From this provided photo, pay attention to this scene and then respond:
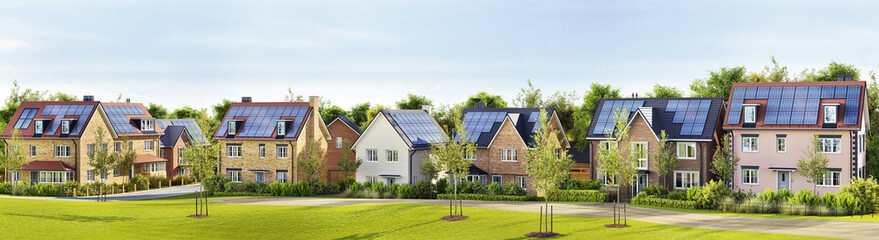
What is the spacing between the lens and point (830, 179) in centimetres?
5534

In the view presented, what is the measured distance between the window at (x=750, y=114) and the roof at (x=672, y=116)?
7.20 feet

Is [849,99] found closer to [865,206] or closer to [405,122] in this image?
[865,206]

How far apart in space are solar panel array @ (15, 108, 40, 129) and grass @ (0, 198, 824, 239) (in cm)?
2384

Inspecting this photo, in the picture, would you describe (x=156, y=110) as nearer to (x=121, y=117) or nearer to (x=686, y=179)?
(x=121, y=117)

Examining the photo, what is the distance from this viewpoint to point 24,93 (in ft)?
393

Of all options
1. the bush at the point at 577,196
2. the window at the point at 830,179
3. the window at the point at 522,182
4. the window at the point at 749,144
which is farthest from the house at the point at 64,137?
the window at the point at 830,179

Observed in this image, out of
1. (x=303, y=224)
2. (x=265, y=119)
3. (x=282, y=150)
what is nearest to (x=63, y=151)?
(x=265, y=119)

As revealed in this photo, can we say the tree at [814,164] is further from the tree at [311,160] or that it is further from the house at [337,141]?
the house at [337,141]

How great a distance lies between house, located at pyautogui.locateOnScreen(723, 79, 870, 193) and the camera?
5509 cm

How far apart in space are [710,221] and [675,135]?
17.9m

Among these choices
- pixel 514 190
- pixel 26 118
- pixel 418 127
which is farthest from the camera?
pixel 26 118

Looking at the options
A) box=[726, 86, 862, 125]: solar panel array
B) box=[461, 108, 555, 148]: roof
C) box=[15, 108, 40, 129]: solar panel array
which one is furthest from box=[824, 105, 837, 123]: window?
box=[15, 108, 40, 129]: solar panel array

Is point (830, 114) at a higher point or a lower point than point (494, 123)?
higher

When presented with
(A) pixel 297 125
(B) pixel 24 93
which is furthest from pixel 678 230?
(B) pixel 24 93
